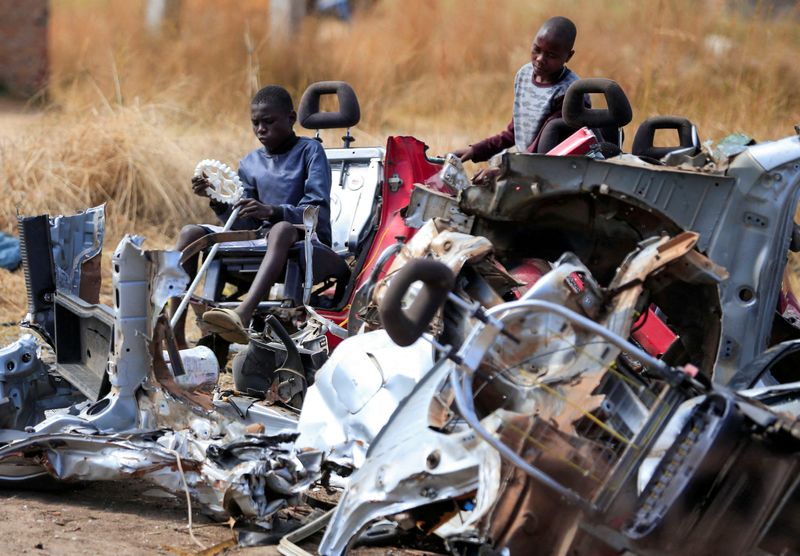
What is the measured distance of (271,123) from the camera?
23.5ft

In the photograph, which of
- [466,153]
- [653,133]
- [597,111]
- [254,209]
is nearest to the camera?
[597,111]

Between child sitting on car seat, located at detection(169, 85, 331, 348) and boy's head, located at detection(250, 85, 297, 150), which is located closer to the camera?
child sitting on car seat, located at detection(169, 85, 331, 348)

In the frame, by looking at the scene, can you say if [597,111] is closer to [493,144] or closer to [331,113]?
[493,144]

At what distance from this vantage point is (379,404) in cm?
468

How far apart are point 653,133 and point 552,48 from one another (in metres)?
0.83

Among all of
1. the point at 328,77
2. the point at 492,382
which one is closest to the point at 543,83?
the point at 492,382

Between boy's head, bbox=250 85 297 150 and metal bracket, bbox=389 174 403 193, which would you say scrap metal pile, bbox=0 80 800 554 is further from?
boy's head, bbox=250 85 297 150

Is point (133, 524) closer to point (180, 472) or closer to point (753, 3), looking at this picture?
point (180, 472)

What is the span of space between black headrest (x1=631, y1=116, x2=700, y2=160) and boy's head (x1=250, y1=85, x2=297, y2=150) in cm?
222

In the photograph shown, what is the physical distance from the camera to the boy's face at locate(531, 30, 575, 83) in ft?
23.0

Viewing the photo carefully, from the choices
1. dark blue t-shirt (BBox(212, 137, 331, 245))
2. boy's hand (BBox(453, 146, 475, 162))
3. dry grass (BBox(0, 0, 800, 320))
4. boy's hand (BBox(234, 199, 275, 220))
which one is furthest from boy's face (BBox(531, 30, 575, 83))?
dry grass (BBox(0, 0, 800, 320))

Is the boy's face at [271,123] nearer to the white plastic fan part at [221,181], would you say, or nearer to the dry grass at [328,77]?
the white plastic fan part at [221,181]

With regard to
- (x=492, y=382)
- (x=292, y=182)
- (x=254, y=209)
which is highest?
(x=292, y=182)

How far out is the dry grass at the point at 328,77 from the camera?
11117 mm
